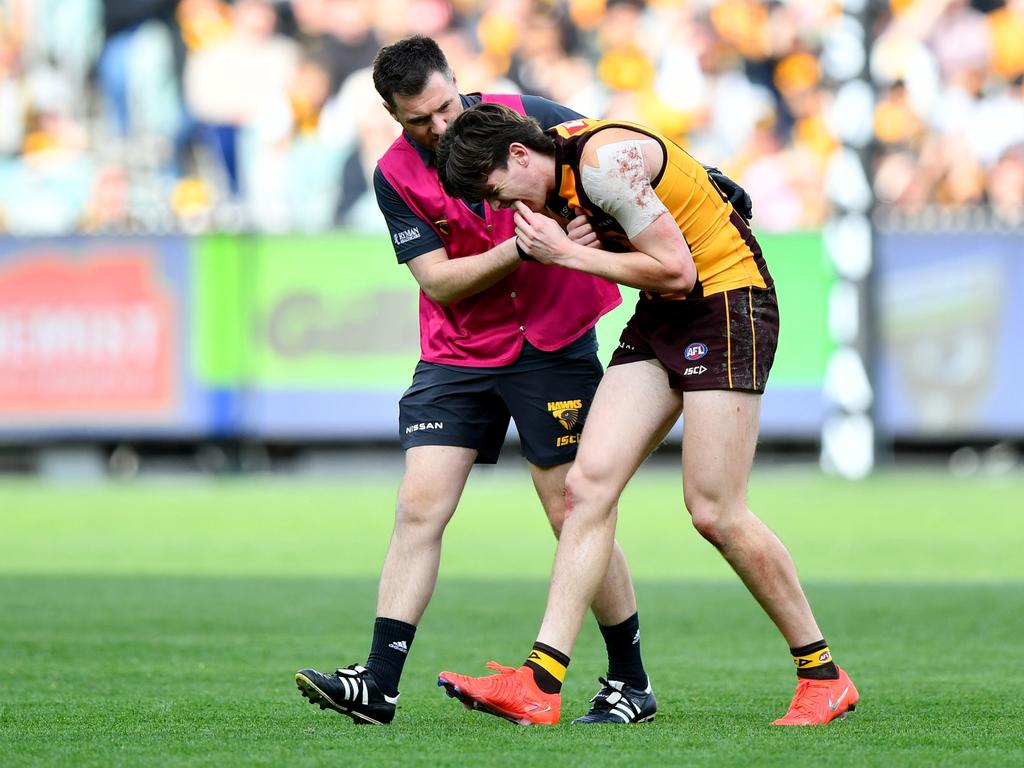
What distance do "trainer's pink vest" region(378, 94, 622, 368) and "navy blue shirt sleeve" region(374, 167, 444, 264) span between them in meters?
0.02

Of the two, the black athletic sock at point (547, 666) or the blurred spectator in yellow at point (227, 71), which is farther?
the blurred spectator in yellow at point (227, 71)

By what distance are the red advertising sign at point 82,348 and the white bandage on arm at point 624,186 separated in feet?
39.6

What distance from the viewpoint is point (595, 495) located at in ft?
18.2

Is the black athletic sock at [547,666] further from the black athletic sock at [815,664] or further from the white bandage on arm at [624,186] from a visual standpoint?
the white bandage on arm at [624,186]

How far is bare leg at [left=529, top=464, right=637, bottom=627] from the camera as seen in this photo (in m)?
5.92

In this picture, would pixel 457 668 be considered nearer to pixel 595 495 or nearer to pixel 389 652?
pixel 389 652

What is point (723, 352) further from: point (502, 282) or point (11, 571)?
point (11, 571)

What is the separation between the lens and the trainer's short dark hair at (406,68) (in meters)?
5.71

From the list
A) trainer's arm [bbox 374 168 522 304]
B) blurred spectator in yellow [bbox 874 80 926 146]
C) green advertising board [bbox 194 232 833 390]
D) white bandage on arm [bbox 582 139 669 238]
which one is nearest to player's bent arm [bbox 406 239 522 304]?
trainer's arm [bbox 374 168 522 304]

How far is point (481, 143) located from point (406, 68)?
493 mm

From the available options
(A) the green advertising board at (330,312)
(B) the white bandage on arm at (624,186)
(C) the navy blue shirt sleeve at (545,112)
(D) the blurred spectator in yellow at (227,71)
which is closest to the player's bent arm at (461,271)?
(B) the white bandage on arm at (624,186)

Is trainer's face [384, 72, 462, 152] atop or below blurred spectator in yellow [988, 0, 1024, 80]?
below

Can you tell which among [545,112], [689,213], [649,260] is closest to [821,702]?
[649,260]

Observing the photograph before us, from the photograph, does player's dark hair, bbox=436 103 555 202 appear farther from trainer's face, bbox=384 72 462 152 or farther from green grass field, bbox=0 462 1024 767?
green grass field, bbox=0 462 1024 767
